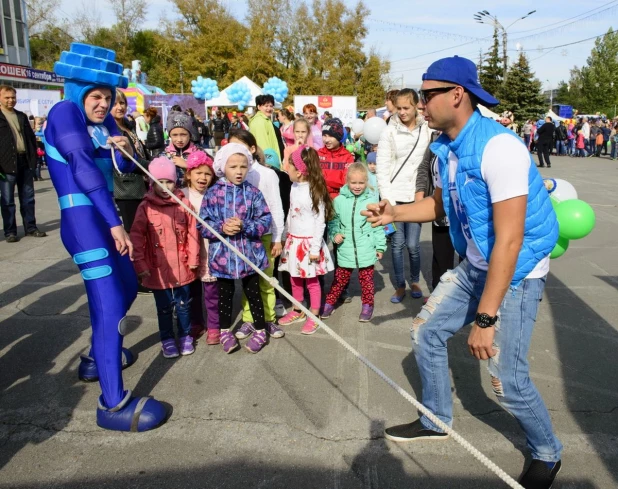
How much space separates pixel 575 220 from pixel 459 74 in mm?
1710

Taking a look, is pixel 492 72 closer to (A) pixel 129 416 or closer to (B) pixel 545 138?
(B) pixel 545 138

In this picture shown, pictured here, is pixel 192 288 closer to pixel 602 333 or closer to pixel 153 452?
pixel 153 452

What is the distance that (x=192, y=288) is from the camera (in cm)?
423

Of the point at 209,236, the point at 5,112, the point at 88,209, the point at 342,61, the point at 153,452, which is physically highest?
the point at 342,61

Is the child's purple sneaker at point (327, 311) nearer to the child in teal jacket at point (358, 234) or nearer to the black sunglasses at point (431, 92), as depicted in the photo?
the child in teal jacket at point (358, 234)

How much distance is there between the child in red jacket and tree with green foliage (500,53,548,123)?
38.0m

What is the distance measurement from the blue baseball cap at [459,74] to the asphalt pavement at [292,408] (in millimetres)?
1901

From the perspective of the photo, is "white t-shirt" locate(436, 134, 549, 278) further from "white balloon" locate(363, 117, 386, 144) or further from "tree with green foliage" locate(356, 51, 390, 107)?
"tree with green foliage" locate(356, 51, 390, 107)

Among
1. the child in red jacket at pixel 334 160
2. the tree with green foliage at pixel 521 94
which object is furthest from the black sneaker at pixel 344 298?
the tree with green foliage at pixel 521 94

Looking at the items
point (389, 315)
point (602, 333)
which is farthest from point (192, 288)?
point (602, 333)

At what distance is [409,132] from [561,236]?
1.83 m

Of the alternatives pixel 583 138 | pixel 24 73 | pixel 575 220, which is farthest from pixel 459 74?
pixel 24 73

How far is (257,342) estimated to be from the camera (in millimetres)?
3988

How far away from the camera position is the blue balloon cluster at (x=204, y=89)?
2564 cm
